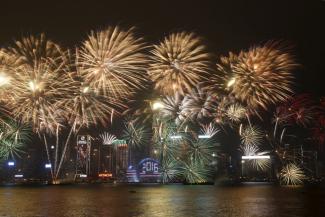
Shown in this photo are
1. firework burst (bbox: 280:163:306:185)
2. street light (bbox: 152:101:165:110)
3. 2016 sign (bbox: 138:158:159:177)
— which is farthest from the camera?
2016 sign (bbox: 138:158:159:177)

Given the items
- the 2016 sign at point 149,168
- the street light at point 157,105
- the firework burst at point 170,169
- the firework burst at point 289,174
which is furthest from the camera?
the 2016 sign at point 149,168

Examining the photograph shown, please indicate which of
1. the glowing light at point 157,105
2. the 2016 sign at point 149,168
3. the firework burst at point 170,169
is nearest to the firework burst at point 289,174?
the firework burst at point 170,169

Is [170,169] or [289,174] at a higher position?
[170,169]

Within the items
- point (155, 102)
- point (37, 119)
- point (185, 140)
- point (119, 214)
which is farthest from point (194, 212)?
point (185, 140)

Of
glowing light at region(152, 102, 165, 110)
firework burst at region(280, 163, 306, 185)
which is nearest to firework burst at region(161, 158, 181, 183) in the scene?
glowing light at region(152, 102, 165, 110)

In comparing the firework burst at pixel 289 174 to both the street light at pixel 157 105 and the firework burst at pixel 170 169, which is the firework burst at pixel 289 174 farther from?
the street light at pixel 157 105

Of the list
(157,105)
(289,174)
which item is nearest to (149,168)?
(289,174)

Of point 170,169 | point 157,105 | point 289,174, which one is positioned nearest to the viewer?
point 157,105

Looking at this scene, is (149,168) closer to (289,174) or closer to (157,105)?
(289,174)

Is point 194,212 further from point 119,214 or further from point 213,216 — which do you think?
point 119,214

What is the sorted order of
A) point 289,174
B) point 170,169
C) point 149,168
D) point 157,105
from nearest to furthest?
point 157,105
point 170,169
point 289,174
point 149,168

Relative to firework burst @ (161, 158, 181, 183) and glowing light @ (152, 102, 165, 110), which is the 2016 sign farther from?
glowing light @ (152, 102, 165, 110)
